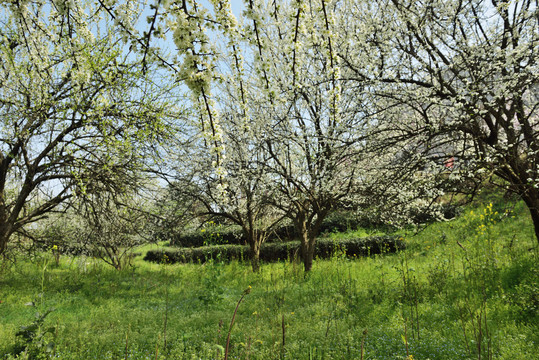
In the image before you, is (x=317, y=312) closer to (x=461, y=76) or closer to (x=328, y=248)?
(x=461, y=76)

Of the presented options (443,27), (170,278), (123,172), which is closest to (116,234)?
(170,278)

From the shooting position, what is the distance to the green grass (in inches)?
117

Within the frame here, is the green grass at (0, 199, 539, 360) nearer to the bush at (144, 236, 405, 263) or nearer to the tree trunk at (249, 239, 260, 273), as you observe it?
the tree trunk at (249, 239, 260, 273)

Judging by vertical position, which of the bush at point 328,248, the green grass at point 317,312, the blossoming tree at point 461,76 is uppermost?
the blossoming tree at point 461,76

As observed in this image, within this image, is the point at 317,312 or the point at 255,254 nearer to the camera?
the point at 317,312

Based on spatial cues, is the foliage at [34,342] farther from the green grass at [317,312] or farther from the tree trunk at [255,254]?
the tree trunk at [255,254]

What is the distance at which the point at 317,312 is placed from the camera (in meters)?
4.08

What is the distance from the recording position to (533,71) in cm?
376

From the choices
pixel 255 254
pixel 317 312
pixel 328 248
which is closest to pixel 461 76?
pixel 317 312

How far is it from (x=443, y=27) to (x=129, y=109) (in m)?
4.96

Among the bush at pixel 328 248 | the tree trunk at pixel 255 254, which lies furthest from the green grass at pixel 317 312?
the bush at pixel 328 248

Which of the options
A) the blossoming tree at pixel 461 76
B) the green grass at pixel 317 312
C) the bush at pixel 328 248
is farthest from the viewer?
the bush at pixel 328 248

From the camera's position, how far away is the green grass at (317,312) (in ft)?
9.75

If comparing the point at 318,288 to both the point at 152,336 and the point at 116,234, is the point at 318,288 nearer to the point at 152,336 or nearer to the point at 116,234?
the point at 152,336
